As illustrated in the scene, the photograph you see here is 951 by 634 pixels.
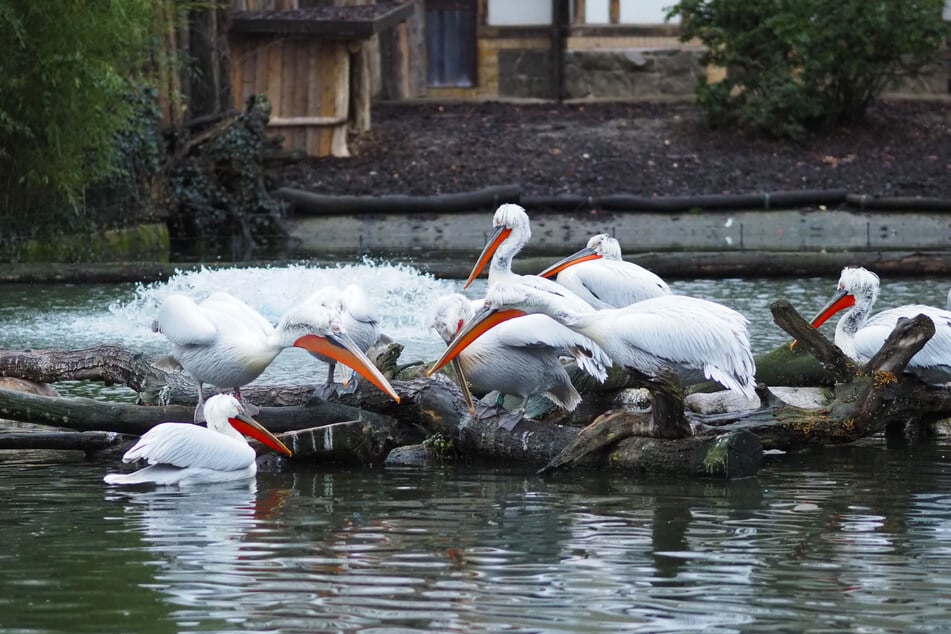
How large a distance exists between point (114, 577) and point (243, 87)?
13821mm

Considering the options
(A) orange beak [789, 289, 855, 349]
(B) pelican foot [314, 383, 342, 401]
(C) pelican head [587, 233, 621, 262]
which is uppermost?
(C) pelican head [587, 233, 621, 262]

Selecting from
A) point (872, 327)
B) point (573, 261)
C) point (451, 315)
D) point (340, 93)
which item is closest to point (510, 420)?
point (451, 315)

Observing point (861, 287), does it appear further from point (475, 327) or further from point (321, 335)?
point (321, 335)

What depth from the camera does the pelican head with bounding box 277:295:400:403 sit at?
658 centimetres

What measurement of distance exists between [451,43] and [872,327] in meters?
15.5

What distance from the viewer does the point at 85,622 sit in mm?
4320

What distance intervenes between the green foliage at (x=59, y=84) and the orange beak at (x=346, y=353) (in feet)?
22.1

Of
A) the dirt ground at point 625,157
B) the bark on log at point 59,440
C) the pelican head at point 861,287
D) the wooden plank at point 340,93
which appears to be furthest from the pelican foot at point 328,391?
the wooden plank at point 340,93

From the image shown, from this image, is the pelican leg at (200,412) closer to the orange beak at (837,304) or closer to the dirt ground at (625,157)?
the orange beak at (837,304)

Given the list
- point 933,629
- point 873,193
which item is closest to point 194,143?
point 873,193

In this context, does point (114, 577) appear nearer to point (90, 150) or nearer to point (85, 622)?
point (85, 622)

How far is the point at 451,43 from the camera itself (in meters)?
22.1

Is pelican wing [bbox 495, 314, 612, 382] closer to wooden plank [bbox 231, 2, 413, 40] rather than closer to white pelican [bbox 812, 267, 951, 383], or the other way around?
white pelican [bbox 812, 267, 951, 383]

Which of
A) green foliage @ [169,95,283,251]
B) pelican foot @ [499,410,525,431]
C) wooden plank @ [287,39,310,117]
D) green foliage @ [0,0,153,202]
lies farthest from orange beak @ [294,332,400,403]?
wooden plank @ [287,39,310,117]
